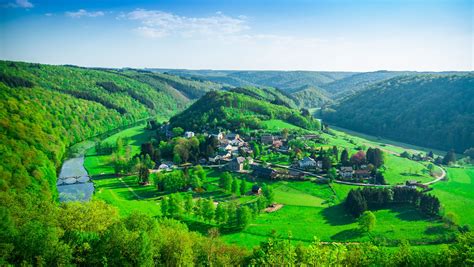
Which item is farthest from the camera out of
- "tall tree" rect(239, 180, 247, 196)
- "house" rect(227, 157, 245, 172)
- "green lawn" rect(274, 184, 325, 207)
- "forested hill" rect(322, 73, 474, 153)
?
"forested hill" rect(322, 73, 474, 153)

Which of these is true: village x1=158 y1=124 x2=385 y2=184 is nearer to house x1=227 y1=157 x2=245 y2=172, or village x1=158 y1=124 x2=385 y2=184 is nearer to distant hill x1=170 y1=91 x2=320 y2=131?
house x1=227 y1=157 x2=245 y2=172

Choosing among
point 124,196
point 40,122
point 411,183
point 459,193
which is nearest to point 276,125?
point 411,183

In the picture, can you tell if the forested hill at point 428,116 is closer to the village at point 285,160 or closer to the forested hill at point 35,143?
the village at point 285,160

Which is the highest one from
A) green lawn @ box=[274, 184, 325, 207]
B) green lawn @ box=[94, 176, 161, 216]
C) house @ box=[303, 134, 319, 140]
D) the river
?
house @ box=[303, 134, 319, 140]

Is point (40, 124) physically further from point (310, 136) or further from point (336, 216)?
point (310, 136)

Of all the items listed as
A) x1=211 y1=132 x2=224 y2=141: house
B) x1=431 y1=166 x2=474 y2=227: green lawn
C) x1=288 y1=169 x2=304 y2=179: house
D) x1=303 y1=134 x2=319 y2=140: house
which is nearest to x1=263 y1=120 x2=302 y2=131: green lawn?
x1=303 y1=134 x2=319 y2=140: house

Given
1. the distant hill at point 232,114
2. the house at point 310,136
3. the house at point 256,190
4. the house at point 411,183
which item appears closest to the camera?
the house at point 256,190

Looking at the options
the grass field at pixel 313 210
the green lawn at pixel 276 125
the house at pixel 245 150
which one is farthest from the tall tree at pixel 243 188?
the green lawn at pixel 276 125
